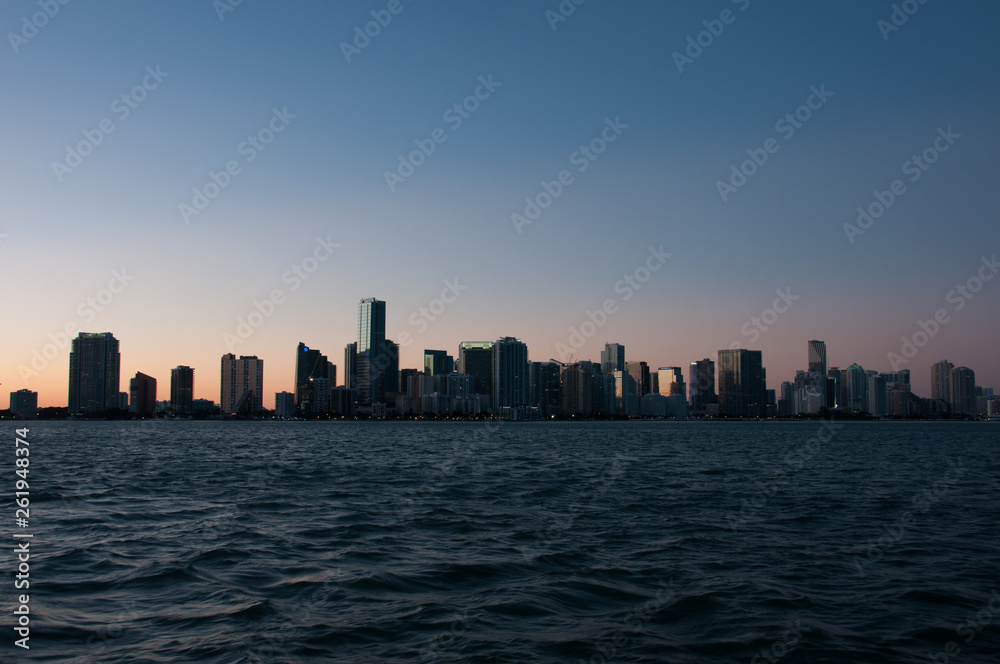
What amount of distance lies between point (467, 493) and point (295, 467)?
87.3ft

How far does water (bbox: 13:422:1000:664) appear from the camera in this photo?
14.2 m

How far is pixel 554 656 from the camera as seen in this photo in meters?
13.7

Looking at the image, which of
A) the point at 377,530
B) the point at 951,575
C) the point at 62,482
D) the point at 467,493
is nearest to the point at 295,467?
the point at 62,482

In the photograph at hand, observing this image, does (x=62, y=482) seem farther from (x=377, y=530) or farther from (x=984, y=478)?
(x=984, y=478)

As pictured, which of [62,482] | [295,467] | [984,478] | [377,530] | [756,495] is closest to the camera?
[377,530]

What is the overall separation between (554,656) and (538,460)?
57874 mm

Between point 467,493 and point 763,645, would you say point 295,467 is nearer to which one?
point 467,493

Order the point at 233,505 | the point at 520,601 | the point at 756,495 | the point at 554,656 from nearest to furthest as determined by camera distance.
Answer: the point at 554,656
the point at 520,601
the point at 233,505
the point at 756,495

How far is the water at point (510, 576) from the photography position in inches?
560

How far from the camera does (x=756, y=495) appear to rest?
39094 millimetres

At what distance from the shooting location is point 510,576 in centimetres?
1975

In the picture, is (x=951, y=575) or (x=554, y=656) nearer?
(x=554, y=656)

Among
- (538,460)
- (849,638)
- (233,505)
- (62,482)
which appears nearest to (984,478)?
(538,460)

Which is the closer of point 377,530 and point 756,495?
point 377,530
